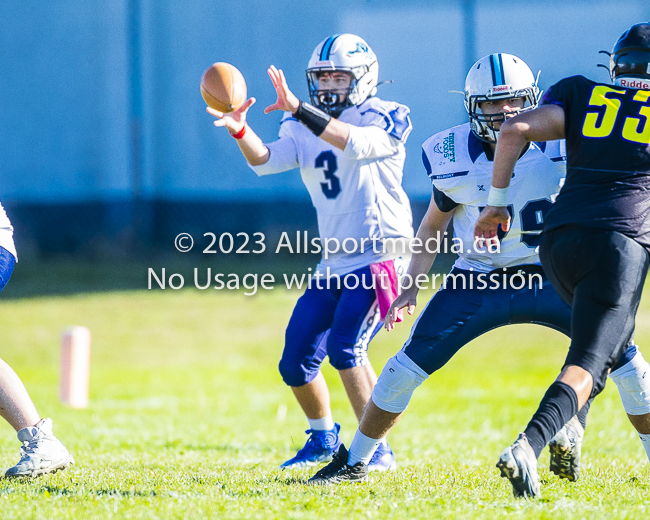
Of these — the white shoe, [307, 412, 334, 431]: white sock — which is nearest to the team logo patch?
[307, 412, 334, 431]: white sock

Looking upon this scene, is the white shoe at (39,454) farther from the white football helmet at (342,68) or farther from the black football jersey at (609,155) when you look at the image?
the black football jersey at (609,155)

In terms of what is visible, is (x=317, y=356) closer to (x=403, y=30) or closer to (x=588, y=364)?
(x=588, y=364)

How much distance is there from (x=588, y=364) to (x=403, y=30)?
12403mm

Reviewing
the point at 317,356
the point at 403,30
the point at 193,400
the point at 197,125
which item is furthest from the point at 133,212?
the point at 317,356

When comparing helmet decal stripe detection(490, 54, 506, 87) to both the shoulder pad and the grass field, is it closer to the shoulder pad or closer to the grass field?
the shoulder pad

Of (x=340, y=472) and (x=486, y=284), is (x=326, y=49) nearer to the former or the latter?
(x=486, y=284)

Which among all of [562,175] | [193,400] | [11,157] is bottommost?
[193,400]

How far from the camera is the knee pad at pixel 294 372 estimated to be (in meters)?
4.59

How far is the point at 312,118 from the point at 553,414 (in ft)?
6.08

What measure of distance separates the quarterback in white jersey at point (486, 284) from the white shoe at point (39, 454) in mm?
1205

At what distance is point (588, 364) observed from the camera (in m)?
3.07

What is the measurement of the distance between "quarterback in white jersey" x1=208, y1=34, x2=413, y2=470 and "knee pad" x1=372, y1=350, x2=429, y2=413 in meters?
0.72

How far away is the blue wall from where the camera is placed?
15398 mm

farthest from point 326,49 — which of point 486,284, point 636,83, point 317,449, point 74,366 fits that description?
point 74,366
